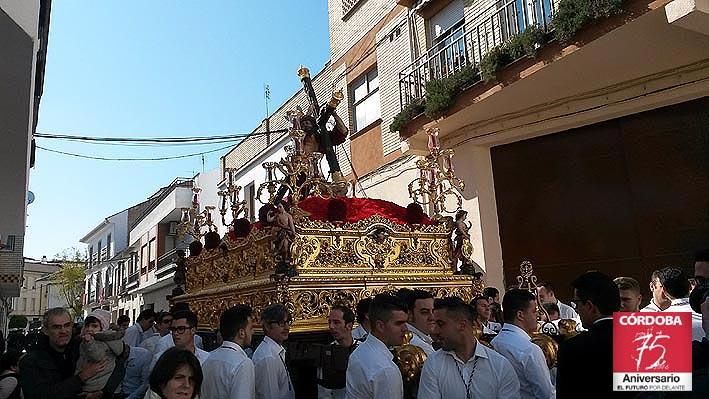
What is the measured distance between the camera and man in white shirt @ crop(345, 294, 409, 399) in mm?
2920

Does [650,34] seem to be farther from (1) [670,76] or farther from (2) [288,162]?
(2) [288,162]

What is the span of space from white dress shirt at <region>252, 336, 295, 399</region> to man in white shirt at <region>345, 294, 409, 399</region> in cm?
81

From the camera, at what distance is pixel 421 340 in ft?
13.1

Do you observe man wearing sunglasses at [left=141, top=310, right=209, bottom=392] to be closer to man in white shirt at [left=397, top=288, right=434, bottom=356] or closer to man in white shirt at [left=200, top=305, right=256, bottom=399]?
man in white shirt at [left=200, top=305, right=256, bottom=399]

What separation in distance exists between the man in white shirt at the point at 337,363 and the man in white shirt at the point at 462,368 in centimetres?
108

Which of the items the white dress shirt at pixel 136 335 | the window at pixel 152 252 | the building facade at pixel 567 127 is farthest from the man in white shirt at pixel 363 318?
the window at pixel 152 252

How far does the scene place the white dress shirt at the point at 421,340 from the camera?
3857 mm

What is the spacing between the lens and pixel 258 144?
56.9 feet

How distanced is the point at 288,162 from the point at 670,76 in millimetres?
4601

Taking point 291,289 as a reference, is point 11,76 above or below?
above

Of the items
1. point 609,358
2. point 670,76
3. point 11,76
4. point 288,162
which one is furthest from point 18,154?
point 670,76

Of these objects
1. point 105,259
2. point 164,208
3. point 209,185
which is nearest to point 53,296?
point 105,259

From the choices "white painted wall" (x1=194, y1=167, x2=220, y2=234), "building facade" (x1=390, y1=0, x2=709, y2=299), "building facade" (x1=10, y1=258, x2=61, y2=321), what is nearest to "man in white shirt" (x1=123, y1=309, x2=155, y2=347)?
"building facade" (x1=390, y1=0, x2=709, y2=299)

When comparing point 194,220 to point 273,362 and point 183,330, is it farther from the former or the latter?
point 273,362
